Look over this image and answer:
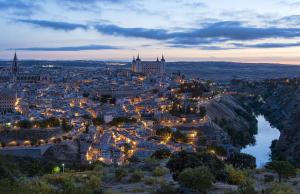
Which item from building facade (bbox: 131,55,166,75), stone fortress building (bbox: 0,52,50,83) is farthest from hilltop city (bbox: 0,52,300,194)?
building facade (bbox: 131,55,166,75)

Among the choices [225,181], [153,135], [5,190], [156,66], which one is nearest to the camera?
[5,190]

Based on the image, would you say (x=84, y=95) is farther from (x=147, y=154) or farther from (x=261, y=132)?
(x=147, y=154)

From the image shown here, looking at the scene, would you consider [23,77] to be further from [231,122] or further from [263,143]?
[263,143]

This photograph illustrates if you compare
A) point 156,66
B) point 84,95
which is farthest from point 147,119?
point 156,66

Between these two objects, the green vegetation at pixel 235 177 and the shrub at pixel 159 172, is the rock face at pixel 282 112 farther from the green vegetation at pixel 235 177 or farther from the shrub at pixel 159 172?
the green vegetation at pixel 235 177

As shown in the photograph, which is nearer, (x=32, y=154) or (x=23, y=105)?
(x=32, y=154)

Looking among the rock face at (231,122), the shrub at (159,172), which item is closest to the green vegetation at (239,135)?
the rock face at (231,122)

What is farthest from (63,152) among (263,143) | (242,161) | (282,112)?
(282,112)
